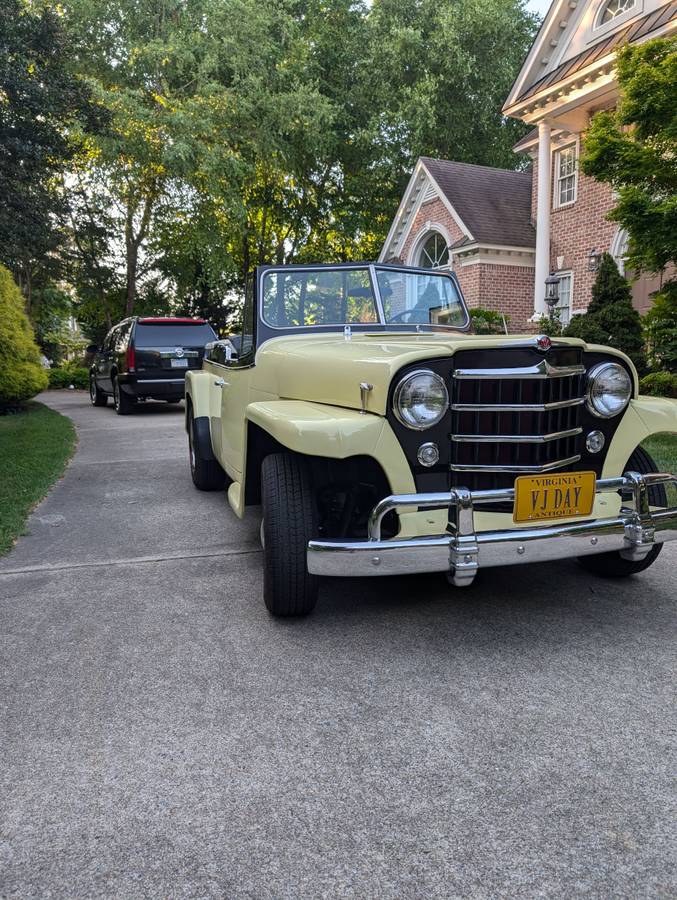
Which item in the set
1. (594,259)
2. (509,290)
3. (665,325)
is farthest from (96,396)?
(665,325)

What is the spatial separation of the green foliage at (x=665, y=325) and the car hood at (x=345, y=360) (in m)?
4.69

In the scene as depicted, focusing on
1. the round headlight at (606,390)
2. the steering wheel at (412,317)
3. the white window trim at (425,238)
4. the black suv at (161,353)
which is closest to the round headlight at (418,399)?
the round headlight at (606,390)

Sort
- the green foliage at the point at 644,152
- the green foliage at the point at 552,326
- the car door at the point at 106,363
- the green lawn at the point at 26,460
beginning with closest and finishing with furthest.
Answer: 1. the green lawn at the point at 26,460
2. the green foliage at the point at 644,152
3. the green foliage at the point at 552,326
4. the car door at the point at 106,363

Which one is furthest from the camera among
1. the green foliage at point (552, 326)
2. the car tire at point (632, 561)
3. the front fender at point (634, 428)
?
the green foliage at point (552, 326)

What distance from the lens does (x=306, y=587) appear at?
2998 millimetres

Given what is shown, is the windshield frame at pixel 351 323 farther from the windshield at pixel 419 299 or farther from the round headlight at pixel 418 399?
the round headlight at pixel 418 399

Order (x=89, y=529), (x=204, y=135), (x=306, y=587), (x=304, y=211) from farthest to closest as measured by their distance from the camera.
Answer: (x=304, y=211) < (x=204, y=135) < (x=89, y=529) < (x=306, y=587)

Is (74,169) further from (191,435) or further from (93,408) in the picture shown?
(191,435)

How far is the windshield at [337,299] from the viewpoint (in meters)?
4.21

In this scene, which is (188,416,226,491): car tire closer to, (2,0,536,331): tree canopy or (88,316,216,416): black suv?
(88,316,216,416): black suv

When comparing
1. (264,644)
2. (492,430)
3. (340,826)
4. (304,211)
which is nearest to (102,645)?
(264,644)

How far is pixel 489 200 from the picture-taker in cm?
1812

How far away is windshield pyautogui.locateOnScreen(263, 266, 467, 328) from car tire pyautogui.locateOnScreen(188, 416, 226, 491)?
73.9 inches

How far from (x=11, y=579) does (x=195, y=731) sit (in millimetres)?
2094
